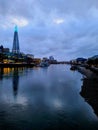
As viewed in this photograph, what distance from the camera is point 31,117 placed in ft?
72.3

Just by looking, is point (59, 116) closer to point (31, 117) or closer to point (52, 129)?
point (31, 117)

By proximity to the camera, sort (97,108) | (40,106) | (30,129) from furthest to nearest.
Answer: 1. (40,106)
2. (97,108)
3. (30,129)

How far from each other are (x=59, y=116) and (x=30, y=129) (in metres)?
5.12

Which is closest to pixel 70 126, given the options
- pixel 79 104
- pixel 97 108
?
pixel 97 108

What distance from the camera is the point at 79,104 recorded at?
29.2 m

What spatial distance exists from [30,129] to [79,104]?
40.2 ft

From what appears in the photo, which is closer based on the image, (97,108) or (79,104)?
(97,108)

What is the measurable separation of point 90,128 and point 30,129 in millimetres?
5187

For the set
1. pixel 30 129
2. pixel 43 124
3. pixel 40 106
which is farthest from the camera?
pixel 40 106

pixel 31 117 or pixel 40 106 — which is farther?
pixel 40 106

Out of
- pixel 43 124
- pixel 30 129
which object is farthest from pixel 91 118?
pixel 30 129

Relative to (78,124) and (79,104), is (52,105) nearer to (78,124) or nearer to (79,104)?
(79,104)

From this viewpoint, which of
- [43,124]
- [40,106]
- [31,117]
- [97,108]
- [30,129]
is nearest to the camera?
[30,129]

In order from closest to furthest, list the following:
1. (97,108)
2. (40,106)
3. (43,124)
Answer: (43,124), (97,108), (40,106)
